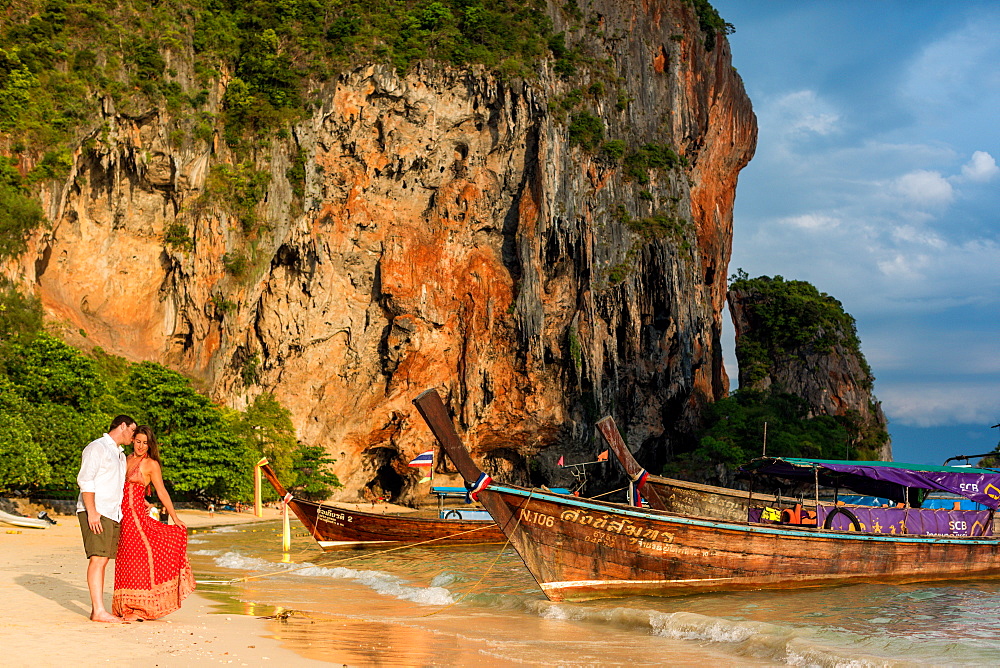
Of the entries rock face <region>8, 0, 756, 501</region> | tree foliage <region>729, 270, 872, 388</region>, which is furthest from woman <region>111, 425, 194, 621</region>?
tree foliage <region>729, 270, 872, 388</region>

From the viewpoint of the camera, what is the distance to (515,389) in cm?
3944

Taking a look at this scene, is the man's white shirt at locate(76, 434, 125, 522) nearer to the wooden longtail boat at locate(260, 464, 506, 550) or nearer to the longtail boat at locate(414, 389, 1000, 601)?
the longtail boat at locate(414, 389, 1000, 601)

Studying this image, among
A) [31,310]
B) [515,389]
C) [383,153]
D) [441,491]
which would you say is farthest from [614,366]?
[31,310]

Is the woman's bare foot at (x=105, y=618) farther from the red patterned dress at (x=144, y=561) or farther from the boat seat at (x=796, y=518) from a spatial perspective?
the boat seat at (x=796, y=518)

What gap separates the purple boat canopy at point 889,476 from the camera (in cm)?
1477

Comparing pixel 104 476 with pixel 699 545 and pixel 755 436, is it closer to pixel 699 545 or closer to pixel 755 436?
pixel 699 545

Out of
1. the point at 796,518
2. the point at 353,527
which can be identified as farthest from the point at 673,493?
the point at 353,527

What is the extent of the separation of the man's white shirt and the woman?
0.13 meters

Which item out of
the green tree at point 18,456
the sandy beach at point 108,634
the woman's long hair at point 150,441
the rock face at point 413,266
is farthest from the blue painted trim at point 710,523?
the rock face at point 413,266

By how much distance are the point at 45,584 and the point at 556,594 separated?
6.36 m

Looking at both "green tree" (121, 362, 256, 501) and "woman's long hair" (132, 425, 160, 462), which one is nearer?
"woman's long hair" (132, 425, 160, 462)

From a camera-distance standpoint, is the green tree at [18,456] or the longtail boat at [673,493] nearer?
the longtail boat at [673,493]

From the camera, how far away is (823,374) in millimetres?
53094

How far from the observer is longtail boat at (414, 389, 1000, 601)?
Result: 1088 cm
